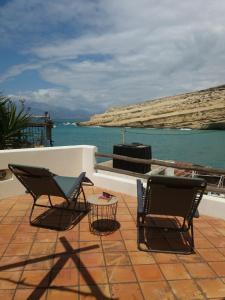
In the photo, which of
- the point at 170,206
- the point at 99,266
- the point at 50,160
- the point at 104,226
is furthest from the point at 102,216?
the point at 50,160

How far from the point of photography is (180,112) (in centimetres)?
10181

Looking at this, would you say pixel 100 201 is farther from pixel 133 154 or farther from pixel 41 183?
pixel 133 154

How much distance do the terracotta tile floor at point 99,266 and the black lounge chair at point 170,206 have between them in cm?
18

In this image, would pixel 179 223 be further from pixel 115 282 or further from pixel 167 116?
pixel 167 116

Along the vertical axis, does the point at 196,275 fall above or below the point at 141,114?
below

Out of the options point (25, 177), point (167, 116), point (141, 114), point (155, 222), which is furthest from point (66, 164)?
point (141, 114)

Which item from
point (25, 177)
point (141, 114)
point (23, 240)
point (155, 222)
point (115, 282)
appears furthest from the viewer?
point (141, 114)

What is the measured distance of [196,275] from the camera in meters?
3.09

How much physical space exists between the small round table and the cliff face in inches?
3718

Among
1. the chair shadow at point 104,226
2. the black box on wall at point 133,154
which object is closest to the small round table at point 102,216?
the chair shadow at point 104,226

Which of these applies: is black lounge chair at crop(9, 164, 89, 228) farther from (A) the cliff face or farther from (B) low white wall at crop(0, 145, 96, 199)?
(A) the cliff face

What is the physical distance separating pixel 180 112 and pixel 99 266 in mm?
102437

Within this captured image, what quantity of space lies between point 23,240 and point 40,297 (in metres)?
1.24

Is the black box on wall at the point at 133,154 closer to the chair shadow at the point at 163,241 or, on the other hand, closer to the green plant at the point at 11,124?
the green plant at the point at 11,124
